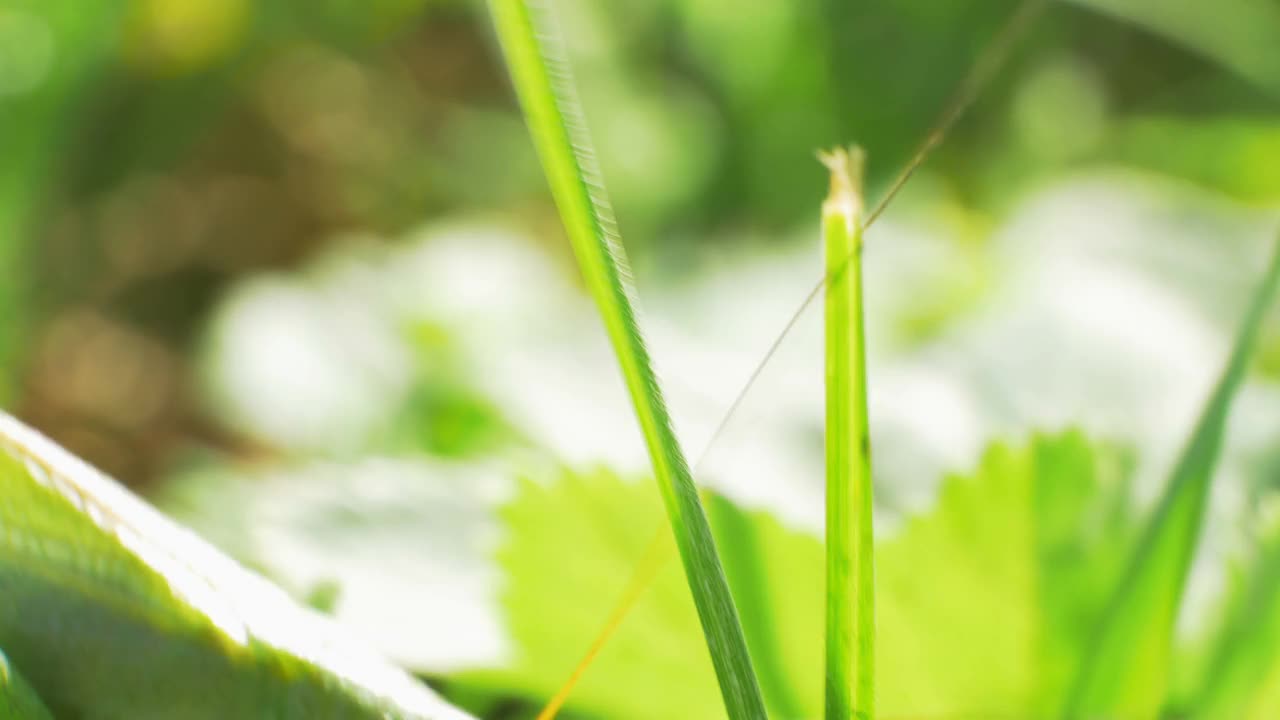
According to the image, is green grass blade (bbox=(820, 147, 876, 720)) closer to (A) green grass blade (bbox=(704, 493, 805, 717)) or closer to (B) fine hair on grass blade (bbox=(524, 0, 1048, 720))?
(B) fine hair on grass blade (bbox=(524, 0, 1048, 720))

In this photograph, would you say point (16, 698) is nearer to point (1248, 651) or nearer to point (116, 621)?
point (116, 621)

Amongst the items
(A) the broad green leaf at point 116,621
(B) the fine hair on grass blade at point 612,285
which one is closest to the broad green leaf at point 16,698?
(A) the broad green leaf at point 116,621

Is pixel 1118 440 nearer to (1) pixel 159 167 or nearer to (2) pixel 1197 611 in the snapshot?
(2) pixel 1197 611

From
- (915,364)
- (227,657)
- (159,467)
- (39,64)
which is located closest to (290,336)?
(159,467)

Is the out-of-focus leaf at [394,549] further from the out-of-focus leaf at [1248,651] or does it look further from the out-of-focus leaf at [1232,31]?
the out-of-focus leaf at [1232,31]

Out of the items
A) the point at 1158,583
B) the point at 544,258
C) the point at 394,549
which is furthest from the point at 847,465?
the point at 544,258

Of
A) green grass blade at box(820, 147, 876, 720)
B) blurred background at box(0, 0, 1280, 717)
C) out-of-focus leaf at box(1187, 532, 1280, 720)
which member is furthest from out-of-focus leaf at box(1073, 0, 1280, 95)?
green grass blade at box(820, 147, 876, 720)
